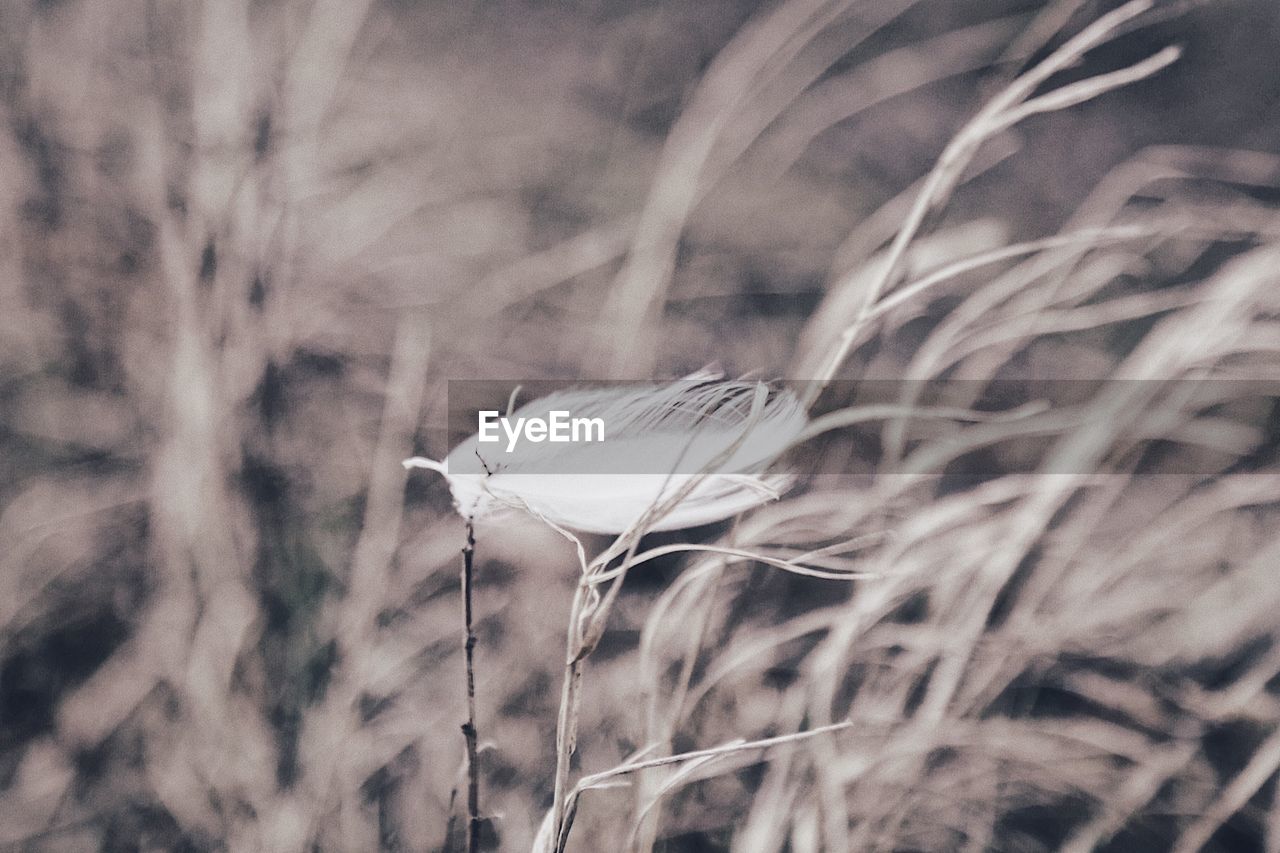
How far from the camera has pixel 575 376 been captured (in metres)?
0.45

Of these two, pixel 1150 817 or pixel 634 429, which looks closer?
pixel 634 429

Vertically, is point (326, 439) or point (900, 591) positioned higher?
point (326, 439)

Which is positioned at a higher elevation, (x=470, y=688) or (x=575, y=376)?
(x=575, y=376)

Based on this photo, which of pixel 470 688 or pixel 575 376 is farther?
pixel 575 376

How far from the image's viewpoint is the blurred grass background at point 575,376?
44cm

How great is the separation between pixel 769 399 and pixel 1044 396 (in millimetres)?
195

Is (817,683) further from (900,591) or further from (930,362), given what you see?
(930,362)

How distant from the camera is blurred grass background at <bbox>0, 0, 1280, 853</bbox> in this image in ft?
1.43

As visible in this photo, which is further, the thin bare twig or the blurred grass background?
the blurred grass background

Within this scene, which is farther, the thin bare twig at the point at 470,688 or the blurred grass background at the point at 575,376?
the blurred grass background at the point at 575,376

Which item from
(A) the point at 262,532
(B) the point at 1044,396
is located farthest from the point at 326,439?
(B) the point at 1044,396

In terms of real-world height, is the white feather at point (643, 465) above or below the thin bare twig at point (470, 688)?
above

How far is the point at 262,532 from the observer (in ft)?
1.49

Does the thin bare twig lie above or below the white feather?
below
